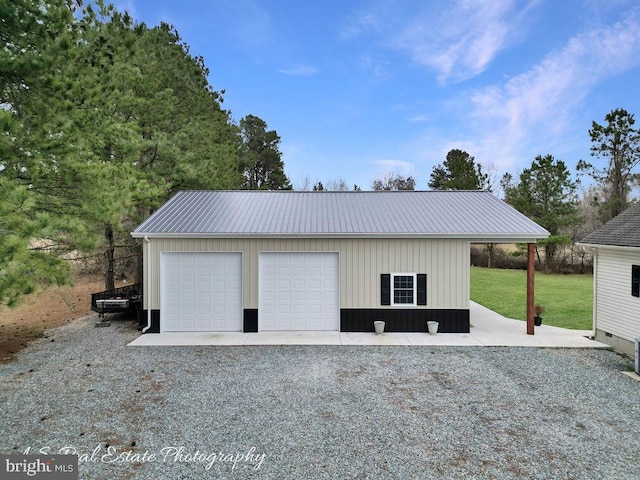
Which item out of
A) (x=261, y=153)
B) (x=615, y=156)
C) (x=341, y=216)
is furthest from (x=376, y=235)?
(x=261, y=153)

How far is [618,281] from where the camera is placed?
786cm

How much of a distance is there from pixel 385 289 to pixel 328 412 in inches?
186

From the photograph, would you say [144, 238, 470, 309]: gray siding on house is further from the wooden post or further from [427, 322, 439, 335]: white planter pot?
the wooden post

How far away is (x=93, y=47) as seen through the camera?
7.53 metres

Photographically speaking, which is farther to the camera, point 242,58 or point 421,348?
point 242,58

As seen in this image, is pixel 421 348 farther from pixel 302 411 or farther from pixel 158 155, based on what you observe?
pixel 158 155

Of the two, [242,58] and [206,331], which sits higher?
[242,58]

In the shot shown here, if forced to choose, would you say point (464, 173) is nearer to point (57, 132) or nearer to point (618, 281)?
point (618, 281)

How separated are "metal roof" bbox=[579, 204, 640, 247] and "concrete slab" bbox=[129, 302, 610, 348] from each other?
2.59 meters

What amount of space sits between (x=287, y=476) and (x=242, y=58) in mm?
21272

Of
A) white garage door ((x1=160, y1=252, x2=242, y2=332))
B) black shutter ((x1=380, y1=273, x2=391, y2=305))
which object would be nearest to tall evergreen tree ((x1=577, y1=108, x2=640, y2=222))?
black shutter ((x1=380, y1=273, x2=391, y2=305))

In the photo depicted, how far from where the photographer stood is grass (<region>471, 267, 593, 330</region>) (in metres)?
11.1

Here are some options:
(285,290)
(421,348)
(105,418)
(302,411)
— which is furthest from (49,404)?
(421,348)

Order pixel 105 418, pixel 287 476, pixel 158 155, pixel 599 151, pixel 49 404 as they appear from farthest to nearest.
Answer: pixel 599 151 → pixel 158 155 → pixel 49 404 → pixel 105 418 → pixel 287 476
